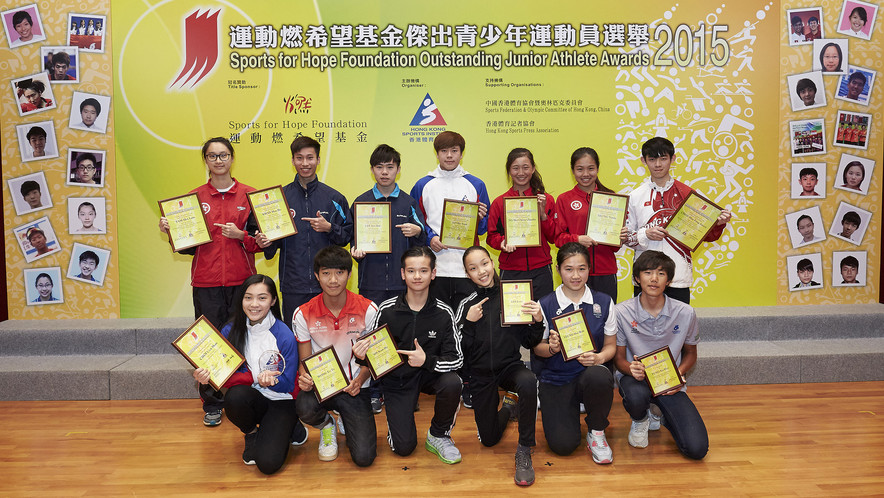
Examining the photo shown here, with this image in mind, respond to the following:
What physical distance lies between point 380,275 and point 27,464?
216 cm

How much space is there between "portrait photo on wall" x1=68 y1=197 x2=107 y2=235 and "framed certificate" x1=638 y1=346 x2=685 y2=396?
4519 mm

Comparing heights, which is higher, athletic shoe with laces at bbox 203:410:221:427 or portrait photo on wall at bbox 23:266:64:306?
portrait photo on wall at bbox 23:266:64:306

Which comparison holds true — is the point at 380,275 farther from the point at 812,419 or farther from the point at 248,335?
the point at 812,419

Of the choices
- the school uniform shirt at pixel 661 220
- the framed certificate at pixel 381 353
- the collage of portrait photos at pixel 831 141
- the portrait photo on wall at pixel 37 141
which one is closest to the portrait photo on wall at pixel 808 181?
the collage of portrait photos at pixel 831 141

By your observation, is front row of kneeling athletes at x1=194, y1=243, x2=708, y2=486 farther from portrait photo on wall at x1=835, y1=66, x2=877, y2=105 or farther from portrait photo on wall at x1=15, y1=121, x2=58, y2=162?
portrait photo on wall at x1=835, y1=66, x2=877, y2=105

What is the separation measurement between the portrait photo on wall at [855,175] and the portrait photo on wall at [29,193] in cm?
687

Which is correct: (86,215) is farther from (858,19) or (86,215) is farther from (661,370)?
(858,19)

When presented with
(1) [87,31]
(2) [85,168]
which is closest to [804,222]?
(2) [85,168]

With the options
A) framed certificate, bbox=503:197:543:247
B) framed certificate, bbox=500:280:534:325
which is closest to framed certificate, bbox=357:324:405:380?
framed certificate, bbox=500:280:534:325

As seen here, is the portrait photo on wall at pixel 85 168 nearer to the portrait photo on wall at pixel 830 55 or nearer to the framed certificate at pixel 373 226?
the framed certificate at pixel 373 226

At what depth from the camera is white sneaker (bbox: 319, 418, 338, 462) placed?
10.6 feet

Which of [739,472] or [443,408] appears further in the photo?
[443,408]

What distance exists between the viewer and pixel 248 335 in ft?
10.9

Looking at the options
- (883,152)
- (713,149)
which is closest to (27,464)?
(713,149)
